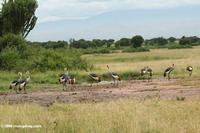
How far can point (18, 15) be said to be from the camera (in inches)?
2167

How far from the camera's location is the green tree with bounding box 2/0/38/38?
54.6 meters

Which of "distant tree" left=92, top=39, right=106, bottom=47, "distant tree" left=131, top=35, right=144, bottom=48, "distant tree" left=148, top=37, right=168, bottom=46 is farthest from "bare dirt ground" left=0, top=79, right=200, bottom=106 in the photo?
"distant tree" left=148, top=37, right=168, bottom=46

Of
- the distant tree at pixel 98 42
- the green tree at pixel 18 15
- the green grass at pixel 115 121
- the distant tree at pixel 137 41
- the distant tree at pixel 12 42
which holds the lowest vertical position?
the distant tree at pixel 98 42

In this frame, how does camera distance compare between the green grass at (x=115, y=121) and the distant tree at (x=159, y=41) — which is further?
the distant tree at (x=159, y=41)

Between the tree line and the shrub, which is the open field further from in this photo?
the tree line

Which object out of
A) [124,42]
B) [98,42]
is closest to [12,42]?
[124,42]

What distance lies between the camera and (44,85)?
35.1 m

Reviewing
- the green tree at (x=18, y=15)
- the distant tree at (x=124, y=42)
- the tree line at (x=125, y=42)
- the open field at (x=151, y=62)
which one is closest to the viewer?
the open field at (x=151, y=62)

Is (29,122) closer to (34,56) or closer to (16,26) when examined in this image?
(34,56)

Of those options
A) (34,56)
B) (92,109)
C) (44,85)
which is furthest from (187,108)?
(34,56)

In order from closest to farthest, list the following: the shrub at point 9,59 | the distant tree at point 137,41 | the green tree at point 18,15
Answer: the shrub at point 9,59 < the green tree at point 18,15 < the distant tree at point 137,41

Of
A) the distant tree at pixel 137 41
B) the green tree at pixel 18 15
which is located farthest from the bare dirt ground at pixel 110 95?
the distant tree at pixel 137 41

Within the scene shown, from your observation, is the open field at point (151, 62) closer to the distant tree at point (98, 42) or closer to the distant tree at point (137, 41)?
the distant tree at point (137, 41)

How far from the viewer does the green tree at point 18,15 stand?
179 ft
